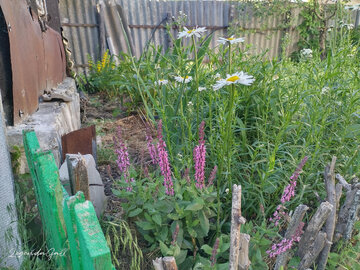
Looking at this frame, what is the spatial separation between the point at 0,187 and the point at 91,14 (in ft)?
22.7

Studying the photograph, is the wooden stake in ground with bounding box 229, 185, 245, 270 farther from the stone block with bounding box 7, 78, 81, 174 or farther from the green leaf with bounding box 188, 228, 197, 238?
the stone block with bounding box 7, 78, 81, 174

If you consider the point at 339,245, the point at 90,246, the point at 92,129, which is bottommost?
the point at 339,245

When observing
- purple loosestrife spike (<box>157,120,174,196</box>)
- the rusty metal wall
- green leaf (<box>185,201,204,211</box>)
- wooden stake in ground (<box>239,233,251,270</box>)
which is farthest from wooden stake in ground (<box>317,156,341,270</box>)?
the rusty metal wall

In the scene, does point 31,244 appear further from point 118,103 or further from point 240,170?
point 118,103

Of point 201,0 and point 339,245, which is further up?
point 201,0

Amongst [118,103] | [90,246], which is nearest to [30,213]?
[90,246]

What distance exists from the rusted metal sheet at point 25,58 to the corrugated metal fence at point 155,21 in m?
4.76

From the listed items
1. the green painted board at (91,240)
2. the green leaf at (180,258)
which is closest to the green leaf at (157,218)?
the green leaf at (180,258)

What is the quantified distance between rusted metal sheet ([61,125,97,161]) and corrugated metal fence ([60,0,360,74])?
5405 mm

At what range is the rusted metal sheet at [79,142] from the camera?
2.08 meters

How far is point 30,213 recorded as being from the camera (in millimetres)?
1796

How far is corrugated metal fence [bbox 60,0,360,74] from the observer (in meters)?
7.57

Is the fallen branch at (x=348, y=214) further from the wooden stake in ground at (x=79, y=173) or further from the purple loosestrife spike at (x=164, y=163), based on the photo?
the wooden stake in ground at (x=79, y=173)

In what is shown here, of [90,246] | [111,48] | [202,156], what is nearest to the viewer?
[90,246]
